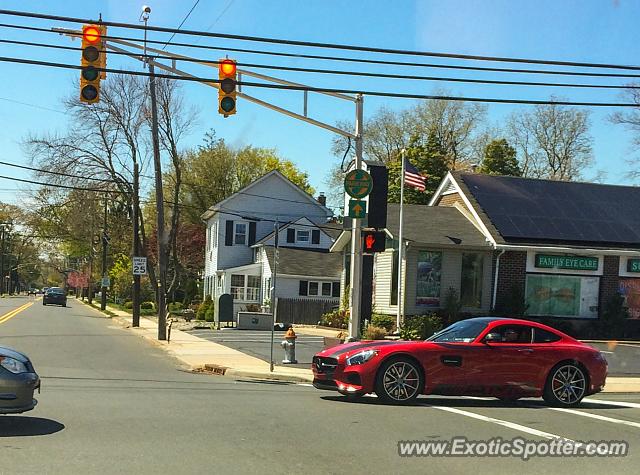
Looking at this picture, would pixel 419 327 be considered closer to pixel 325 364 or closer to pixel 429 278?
pixel 429 278

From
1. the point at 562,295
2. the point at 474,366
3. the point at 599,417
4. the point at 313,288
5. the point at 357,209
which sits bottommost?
the point at 599,417

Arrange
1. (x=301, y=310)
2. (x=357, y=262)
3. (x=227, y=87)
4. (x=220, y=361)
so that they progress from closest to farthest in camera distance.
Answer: (x=227, y=87) < (x=357, y=262) < (x=220, y=361) < (x=301, y=310)

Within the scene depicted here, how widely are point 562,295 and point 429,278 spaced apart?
217 inches

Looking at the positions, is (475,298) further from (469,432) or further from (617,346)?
(469,432)

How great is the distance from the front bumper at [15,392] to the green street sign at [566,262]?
2395 cm

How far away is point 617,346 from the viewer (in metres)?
26.3

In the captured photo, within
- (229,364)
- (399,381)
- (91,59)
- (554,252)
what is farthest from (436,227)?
(399,381)

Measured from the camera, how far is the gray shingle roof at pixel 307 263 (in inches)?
1710

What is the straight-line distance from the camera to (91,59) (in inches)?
568

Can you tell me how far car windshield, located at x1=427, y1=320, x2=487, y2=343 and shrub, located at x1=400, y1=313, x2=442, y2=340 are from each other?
1276cm

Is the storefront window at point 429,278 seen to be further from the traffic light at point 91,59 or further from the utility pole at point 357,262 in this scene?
the traffic light at point 91,59

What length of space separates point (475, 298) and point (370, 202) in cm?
1155

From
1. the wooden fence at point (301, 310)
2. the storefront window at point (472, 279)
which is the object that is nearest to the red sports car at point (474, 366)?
the storefront window at point (472, 279)

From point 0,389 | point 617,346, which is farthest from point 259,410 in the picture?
point 617,346
